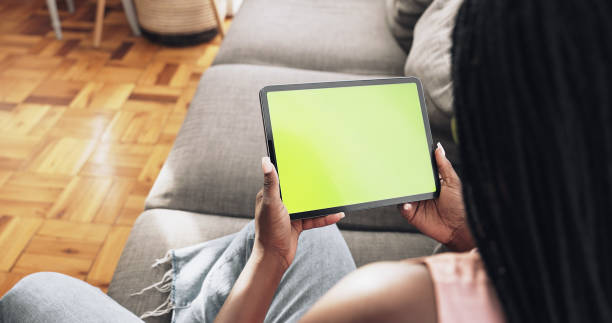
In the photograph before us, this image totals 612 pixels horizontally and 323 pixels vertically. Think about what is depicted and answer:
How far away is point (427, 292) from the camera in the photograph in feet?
1.14

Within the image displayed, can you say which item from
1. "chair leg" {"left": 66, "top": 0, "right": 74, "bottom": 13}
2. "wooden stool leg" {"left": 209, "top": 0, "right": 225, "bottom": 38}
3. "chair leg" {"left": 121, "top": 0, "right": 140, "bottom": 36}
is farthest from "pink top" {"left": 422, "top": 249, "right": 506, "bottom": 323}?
"chair leg" {"left": 66, "top": 0, "right": 74, "bottom": 13}

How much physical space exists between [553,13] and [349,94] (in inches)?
19.8

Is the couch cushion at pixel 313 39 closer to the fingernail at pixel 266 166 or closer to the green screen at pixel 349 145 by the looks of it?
the green screen at pixel 349 145

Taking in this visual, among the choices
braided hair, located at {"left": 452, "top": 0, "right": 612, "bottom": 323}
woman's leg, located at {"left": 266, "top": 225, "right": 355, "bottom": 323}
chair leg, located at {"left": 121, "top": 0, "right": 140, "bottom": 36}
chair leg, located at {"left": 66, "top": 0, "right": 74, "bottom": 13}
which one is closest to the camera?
braided hair, located at {"left": 452, "top": 0, "right": 612, "bottom": 323}

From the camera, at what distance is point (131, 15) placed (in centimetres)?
213

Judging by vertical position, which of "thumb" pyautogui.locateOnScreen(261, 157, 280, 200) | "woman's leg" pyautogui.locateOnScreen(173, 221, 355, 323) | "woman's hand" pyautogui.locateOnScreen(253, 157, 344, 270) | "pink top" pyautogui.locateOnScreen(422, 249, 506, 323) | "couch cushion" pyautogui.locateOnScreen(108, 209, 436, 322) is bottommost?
"couch cushion" pyautogui.locateOnScreen(108, 209, 436, 322)

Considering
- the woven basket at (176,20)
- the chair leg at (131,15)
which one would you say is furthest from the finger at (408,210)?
the chair leg at (131,15)

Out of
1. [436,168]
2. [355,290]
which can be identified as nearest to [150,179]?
[436,168]

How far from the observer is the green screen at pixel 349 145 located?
2.22 feet

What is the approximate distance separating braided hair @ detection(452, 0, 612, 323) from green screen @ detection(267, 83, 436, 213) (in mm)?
402

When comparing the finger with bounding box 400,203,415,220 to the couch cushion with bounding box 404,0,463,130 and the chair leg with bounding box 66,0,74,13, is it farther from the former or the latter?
the chair leg with bounding box 66,0,74,13

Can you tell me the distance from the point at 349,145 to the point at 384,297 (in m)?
0.40

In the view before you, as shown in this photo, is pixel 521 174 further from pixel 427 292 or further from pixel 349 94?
pixel 349 94

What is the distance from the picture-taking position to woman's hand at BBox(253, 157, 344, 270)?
60 cm
